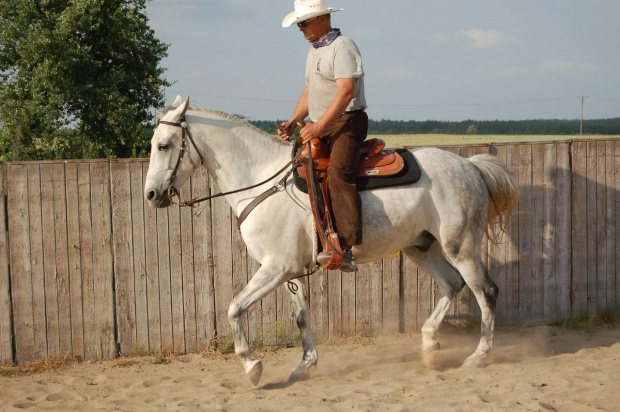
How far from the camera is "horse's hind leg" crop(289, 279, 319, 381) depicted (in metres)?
6.59

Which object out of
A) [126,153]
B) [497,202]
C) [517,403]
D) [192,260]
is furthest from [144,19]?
[517,403]

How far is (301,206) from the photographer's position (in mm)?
6203

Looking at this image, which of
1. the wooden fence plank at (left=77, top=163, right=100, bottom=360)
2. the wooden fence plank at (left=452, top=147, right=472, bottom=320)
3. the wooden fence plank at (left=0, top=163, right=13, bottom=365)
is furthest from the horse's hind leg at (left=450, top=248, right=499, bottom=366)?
the wooden fence plank at (left=0, top=163, right=13, bottom=365)

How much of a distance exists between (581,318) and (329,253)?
4.44 meters

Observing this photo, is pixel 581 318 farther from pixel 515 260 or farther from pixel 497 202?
pixel 497 202

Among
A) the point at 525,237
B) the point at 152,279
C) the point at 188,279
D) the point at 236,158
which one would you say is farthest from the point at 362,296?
the point at 236,158

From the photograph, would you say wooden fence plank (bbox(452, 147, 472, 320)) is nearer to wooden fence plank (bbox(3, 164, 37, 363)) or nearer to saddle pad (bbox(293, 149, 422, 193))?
saddle pad (bbox(293, 149, 422, 193))

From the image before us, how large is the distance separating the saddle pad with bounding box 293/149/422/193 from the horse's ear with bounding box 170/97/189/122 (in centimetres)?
114

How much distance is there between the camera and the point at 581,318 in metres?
8.80

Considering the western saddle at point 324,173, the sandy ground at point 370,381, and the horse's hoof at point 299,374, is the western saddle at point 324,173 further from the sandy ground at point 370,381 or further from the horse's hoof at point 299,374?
the sandy ground at point 370,381

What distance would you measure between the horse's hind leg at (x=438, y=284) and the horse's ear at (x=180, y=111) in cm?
282

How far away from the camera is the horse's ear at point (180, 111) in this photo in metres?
5.97

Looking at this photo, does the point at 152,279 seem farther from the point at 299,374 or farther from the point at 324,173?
the point at 324,173

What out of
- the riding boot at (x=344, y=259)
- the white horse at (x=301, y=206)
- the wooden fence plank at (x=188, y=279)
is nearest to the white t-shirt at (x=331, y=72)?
the white horse at (x=301, y=206)
